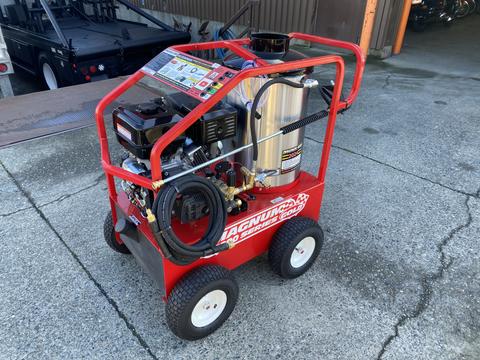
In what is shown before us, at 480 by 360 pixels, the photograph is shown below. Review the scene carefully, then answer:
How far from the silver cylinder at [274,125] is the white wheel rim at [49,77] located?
5.07 m

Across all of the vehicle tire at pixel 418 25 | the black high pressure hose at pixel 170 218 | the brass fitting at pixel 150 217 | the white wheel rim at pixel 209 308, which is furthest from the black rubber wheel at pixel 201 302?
the vehicle tire at pixel 418 25

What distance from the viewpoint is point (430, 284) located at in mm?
2334

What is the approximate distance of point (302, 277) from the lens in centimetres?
238

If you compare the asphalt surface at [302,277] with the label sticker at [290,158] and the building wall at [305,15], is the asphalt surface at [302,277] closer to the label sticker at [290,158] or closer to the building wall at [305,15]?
the label sticker at [290,158]

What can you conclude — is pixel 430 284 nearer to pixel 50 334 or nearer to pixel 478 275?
pixel 478 275

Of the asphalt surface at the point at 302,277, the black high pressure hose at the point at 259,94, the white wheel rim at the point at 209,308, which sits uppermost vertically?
the black high pressure hose at the point at 259,94

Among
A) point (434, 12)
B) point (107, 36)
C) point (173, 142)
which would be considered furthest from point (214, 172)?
→ point (434, 12)

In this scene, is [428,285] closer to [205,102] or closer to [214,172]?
[214,172]

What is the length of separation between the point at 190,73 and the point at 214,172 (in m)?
0.56

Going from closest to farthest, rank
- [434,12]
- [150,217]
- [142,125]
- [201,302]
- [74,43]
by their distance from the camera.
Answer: [150,217]
[142,125]
[201,302]
[74,43]
[434,12]

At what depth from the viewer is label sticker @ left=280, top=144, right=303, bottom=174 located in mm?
2162

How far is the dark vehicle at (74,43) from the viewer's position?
5.31 metres

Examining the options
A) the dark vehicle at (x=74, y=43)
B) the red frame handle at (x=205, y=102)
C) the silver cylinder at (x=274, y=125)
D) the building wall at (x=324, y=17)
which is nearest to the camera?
the red frame handle at (x=205, y=102)

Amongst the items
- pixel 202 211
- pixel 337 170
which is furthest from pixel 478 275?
pixel 202 211
